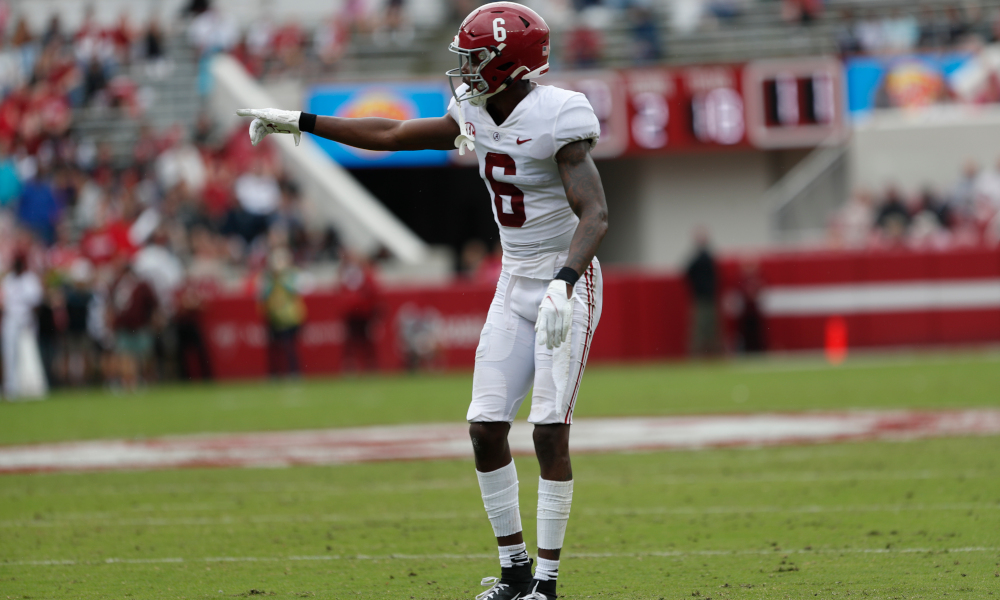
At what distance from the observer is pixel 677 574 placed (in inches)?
207

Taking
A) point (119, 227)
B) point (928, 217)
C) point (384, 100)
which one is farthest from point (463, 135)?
point (384, 100)

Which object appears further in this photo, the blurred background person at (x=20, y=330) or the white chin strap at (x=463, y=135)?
the blurred background person at (x=20, y=330)

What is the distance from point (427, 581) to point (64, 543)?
77.8 inches

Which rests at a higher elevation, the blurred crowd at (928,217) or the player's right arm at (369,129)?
the player's right arm at (369,129)

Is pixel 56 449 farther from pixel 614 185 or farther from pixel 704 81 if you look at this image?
pixel 614 185

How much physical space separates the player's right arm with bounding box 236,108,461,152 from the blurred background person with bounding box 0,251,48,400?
39.3 feet

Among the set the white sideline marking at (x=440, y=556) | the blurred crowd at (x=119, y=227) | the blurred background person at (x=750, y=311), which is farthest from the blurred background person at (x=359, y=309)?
the white sideline marking at (x=440, y=556)

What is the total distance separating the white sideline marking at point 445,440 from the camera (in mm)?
9438

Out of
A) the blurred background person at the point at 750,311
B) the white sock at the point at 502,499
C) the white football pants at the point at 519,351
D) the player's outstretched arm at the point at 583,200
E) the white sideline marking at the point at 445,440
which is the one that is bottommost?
the blurred background person at the point at 750,311

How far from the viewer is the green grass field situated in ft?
16.8

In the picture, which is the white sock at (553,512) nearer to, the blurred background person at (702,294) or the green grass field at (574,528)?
the green grass field at (574,528)

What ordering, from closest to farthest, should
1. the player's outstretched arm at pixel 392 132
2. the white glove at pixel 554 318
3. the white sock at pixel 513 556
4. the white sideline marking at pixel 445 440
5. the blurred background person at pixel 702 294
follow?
the white glove at pixel 554 318 → the white sock at pixel 513 556 → the player's outstretched arm at pixel 392 132 → the white sideline marking at pixel 445 440 → the blurred background person at pixel 702 294

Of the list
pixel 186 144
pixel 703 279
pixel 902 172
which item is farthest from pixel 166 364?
pixel 902 172

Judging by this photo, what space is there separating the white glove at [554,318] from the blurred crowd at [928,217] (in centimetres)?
1507
